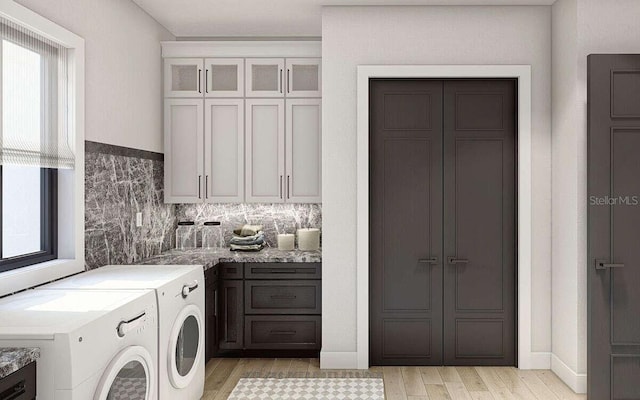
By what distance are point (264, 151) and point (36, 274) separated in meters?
2.19

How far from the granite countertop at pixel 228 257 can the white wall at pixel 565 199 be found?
68.7 inches

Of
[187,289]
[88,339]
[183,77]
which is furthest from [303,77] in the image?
[88,339]

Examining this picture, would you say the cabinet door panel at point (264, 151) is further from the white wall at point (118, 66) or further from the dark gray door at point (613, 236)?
the dark gray door at point (613, 236)

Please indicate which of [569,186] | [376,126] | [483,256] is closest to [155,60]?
[376,126]

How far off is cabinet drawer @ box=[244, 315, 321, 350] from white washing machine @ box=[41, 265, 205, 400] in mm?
796

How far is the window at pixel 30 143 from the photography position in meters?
2.68

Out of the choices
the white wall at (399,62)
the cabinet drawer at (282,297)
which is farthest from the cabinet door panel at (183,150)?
the white wall at (399,62)

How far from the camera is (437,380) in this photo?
3814mm

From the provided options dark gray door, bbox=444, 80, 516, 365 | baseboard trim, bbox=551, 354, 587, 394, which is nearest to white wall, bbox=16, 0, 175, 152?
dark gray door, bbox=444, 80, 516, 365

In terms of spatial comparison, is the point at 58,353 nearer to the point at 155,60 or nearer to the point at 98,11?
the point at 98,11

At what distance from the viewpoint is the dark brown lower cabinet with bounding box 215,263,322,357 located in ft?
13.9

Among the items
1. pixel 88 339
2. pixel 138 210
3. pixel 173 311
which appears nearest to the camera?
pixel 88 339

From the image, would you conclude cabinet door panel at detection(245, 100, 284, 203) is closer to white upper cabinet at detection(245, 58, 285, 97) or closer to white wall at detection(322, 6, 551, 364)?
white upper cabinet at detection(245, 58, 285, 97)

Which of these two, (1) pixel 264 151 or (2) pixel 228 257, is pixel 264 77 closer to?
(1) pixel 264 151
